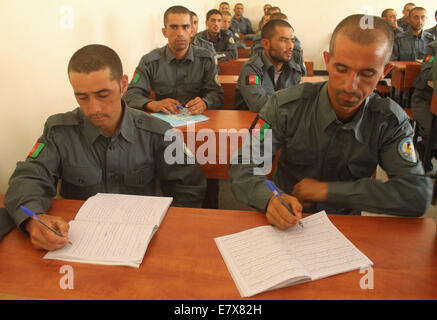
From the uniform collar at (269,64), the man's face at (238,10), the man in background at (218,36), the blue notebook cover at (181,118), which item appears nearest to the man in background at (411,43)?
the man in background at (218,36)

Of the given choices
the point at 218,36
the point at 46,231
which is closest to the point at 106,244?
the point at 46,231

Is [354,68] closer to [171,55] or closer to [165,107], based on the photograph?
[165,107]

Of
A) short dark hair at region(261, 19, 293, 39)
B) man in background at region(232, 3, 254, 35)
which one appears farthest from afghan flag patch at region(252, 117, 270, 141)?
man in background at region(232, 3, 254, 35)

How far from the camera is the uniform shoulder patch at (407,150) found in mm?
1158

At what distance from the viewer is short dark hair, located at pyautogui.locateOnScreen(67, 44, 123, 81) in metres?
1.21

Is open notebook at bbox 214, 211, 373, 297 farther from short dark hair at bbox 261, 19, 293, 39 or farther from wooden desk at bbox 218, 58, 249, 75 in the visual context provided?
wooden desk at bbox 218, 58, 249, 75

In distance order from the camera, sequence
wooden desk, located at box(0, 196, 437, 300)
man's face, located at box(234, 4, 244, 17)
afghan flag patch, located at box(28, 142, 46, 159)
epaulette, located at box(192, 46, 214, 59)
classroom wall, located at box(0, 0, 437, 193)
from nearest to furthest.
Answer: wooden desk, located at box(0, 196, 437, 300)
afghan flag patch, located at box(28, 142, 46, 159)
classroom wall, located at box(0, 0, 437, 193)
epaulette, located at box(192, 46, 214, 59)
man's face, located at box(234, 4, 244, 17)

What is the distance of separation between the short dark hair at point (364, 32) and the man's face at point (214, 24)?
459 cm

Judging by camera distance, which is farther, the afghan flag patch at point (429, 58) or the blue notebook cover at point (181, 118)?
the afghan flag patch at point (429, 58)

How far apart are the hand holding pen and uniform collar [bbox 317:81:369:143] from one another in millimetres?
952

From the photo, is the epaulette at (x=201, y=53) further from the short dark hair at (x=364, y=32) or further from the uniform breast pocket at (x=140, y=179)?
the short dark hair at (x=364, y=32)

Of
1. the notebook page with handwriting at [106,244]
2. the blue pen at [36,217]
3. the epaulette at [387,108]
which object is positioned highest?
the epaulette at [387,108]

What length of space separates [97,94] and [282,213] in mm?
776
